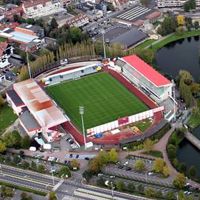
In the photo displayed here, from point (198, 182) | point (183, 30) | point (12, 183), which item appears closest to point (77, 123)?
point (12, 183)

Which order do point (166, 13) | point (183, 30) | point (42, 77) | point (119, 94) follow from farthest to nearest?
point (166, 13), point (183, 30), point (42, 77), point (119, 94)

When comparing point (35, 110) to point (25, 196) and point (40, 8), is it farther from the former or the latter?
point (40, 8)

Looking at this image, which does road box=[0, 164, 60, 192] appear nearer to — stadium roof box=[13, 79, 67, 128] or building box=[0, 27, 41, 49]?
stadium roof box=[13, 79, 67, 128]

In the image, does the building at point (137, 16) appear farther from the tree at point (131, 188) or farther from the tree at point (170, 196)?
the tree at point (170, 196)

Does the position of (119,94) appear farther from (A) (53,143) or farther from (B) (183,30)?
(B) (183,30)

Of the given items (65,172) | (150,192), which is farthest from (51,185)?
(150,192)

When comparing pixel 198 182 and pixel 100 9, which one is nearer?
pixel 198 182

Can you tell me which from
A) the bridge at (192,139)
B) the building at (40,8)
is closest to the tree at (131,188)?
the bridge at (192,139)
